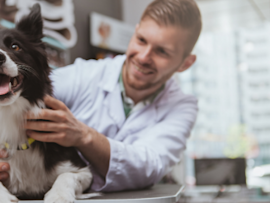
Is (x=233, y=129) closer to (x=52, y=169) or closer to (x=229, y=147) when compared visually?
(x=229, y=147)

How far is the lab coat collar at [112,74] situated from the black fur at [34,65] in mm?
395

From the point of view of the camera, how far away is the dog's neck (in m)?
0.91

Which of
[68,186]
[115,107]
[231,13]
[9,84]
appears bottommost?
[68,186]

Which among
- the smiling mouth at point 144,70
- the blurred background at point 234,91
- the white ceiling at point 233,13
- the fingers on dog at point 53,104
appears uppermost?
the white ceiling at point 233,13

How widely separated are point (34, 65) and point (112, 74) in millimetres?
540

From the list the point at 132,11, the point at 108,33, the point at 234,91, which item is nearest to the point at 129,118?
the point at 108,33

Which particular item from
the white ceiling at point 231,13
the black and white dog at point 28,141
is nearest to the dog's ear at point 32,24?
the black and white dog at point 28,141

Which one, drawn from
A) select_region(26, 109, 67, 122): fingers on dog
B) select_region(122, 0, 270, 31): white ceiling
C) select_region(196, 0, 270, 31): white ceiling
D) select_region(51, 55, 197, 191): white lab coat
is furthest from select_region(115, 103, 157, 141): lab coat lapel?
select_region(196, 0, 270, 31): white ceiling

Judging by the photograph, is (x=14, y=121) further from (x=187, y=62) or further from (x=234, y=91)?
(x=234, y=91)

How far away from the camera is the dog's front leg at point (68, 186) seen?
2.48 ft

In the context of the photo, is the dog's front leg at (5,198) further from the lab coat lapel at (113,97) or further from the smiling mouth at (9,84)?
the lab coat lapel at (113,97)

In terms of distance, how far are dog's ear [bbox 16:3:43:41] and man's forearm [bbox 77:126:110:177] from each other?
1.29 ft

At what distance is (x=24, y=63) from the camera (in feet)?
2.95

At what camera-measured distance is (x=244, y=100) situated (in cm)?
568
